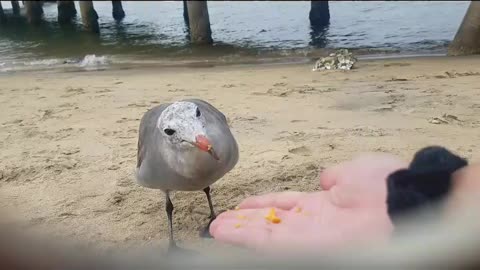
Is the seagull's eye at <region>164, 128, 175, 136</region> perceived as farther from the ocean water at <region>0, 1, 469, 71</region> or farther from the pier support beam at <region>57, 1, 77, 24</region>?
the pier support beam at <region>57, 1, 77, 24</region>

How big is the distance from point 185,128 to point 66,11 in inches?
359

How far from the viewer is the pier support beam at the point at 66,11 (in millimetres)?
9041

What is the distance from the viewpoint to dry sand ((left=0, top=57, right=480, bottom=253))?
1.89 m

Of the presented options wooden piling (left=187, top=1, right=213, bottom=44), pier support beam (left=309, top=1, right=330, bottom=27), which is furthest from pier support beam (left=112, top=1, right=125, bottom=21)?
pier support beam (left=309, top=1, right=330, bottom=27)

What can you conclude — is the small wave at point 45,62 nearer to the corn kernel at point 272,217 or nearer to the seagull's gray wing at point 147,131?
the seagull's gray wing at point 147,131

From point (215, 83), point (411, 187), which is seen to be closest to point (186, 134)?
point (411, 187)

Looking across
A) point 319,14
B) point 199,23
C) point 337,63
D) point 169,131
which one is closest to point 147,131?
point 169,131

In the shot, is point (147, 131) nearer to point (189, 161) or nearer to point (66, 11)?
point (189, 161)

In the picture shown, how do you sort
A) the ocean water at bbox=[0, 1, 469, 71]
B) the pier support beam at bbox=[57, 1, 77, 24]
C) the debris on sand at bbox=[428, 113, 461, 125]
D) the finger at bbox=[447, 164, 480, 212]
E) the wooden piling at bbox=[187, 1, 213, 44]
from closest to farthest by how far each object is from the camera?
1. the finger at bbox=[447, 164, 480, 212]
2. the debris on sand at bbox=[428, 113, 461, 125]
3. the ocean water at bbox=[0, 1, 469, 71]
4. the wooden piling at bbox=[187, 1, 213, 44]
5. the pier support beam at bbox=[57, 1, 77, 24]

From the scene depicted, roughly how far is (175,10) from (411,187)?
9.55 metres

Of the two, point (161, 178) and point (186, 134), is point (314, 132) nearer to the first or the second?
point (161, 178)

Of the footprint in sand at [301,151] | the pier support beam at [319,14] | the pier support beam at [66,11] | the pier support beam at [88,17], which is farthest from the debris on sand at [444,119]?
the pier support beam at [66,11]

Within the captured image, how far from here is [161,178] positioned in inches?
60.1

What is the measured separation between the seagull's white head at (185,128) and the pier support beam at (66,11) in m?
7.89
